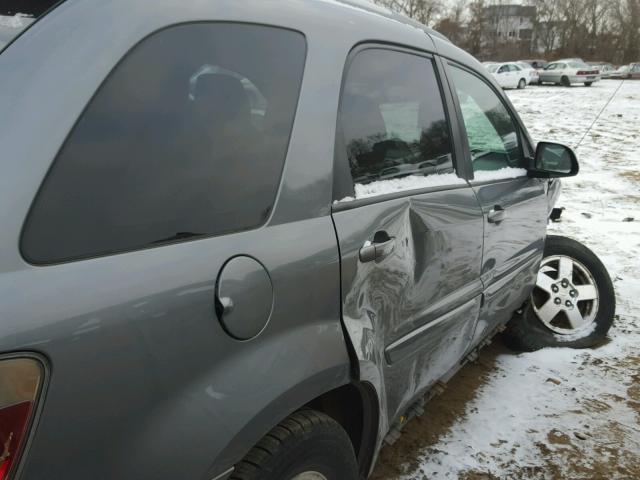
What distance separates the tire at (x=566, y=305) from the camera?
359cm

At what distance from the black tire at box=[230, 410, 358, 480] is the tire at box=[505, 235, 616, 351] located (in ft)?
7.93

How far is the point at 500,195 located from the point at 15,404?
2.34 meters

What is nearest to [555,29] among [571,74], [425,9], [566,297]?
[425,9]

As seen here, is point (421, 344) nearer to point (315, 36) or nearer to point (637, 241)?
point (315, 36)

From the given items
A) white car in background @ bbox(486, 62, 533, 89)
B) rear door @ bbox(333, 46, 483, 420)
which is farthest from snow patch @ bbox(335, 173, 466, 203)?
white car in background @ bbox(486, 62, 533, 89)

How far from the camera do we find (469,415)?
2.85 metres

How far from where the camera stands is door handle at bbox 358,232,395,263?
1.59 m

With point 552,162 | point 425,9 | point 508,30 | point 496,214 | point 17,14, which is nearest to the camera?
point 17,14

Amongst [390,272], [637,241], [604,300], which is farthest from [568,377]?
[637,241]

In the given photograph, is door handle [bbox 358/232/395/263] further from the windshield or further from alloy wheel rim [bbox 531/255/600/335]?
alloy wheel rim [bbox 531/255/600/335]

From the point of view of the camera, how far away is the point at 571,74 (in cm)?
3166

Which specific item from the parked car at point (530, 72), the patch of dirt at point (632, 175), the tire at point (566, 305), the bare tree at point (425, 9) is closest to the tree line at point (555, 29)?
the bare tree at point (425, 9)

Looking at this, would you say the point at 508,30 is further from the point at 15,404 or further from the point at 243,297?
the point at 15,404

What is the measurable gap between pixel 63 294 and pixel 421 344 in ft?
4.68
